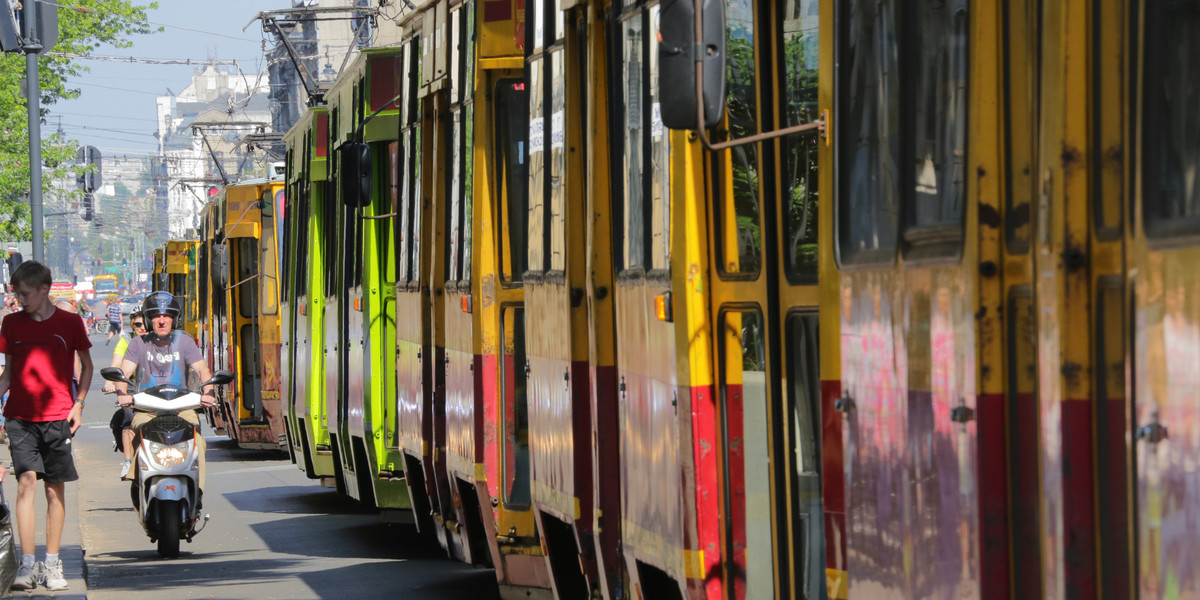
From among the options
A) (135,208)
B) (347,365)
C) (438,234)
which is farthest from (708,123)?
(135,208)

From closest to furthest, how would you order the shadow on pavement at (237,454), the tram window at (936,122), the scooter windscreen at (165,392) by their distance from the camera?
1. the tram window at (936,122)
2. the scooter windscreen at (165,392)
3. the shadow on pavement at (237,454)

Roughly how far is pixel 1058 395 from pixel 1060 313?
0.44ft

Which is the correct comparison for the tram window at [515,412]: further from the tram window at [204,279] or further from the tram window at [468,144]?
the tram window at [204,279]

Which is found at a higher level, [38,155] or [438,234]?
[38,155]

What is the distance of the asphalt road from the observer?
10.6m

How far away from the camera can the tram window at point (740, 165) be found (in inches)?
208

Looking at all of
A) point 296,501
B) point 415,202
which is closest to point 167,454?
point 415,202

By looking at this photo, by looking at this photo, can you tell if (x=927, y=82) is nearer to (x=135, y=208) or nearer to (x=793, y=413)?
(x=793, y=413)

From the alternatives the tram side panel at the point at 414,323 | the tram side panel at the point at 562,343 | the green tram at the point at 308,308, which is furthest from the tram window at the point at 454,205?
the green tram at the point at 308,308

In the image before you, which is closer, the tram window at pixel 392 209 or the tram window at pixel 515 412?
the tram window at pixel 515 412

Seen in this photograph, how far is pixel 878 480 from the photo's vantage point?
12.9 feet

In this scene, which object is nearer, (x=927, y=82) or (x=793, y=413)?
(x=927, y=82)

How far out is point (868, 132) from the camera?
4.06m

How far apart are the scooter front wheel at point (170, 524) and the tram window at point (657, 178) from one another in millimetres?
6902
